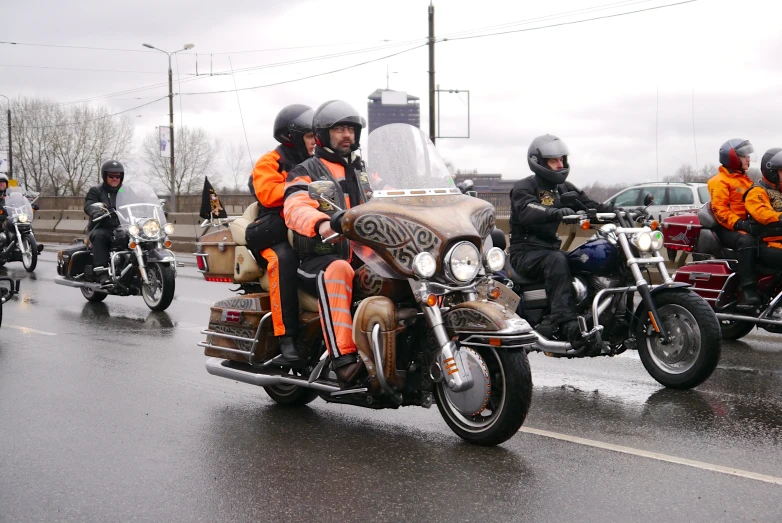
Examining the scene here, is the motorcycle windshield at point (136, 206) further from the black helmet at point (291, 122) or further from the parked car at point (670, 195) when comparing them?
the parked car at point (670, 195)

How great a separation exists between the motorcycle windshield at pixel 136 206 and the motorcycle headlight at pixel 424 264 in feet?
27.3

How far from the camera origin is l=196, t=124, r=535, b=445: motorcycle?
15.9 feet

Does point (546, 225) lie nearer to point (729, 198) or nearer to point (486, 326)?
point (729, 198)

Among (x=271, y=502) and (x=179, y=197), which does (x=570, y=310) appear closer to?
(x=271, y=502)

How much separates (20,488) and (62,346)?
4.59 meters

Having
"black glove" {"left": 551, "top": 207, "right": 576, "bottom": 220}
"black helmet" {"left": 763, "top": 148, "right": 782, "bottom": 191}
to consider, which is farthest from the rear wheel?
"black helmet" {"left": 763, "top": 148, "right": 782, "bottom": 191}

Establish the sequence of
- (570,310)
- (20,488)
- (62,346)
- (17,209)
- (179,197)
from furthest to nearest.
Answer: (179,197), (17,209), (62,346), (570,310), (20,488)

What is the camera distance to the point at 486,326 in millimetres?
4758

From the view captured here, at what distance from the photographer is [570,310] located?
7055mm

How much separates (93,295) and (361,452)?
8.72 m

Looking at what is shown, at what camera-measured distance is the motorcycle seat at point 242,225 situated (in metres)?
6.19

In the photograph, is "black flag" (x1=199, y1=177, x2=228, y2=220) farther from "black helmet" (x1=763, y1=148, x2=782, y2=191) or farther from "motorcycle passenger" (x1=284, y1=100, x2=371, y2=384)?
"black helmet" (x1=763, y1=148, x2=782, y2=191)

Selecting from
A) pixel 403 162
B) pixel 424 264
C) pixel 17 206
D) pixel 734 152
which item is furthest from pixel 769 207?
pixel 17 206

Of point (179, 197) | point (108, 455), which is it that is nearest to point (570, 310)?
point (108, 455)
